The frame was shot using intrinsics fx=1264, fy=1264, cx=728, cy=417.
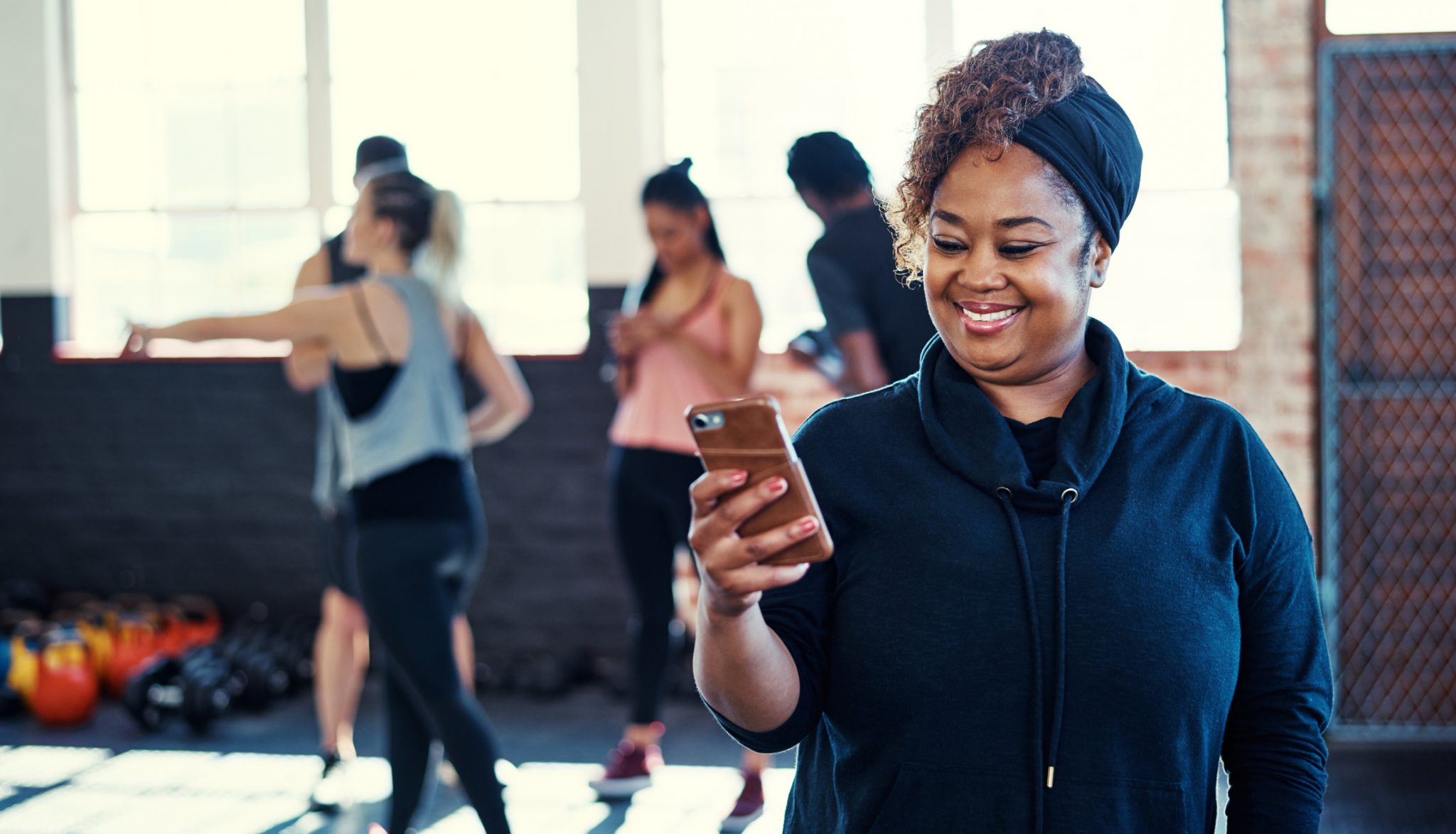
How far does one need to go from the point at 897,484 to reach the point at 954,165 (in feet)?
0.96

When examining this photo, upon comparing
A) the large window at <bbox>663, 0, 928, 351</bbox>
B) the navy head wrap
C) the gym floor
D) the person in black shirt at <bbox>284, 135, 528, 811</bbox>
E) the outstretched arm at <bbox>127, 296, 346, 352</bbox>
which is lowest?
the gym floor

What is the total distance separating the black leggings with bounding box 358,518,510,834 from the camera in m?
2.41

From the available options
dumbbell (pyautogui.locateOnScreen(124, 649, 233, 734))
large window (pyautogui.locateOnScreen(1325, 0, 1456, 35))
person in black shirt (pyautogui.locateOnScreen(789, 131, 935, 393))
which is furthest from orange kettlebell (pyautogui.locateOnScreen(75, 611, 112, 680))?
large window (pyautogui.locateOnScreen(1325, 0, 1456, 35))

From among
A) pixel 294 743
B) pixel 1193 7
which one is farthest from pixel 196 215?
pixel 1193 7

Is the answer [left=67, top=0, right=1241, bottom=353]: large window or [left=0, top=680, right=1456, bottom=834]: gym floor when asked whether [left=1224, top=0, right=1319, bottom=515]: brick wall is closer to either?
[left=67, top=0, right=1241, bottom=353]: large window

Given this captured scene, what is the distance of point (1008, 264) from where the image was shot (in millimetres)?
1129

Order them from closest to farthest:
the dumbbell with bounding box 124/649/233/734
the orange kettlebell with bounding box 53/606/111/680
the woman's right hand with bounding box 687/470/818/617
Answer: the woman's right hand with bounding box 687/470/818/617 → the dumbbell with bounding box 124/649/233/734 → the orange kettlebell with bounding box 53/606/111/680

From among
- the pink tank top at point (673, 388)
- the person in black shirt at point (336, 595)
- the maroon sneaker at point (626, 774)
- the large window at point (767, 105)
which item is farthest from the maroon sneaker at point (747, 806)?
the large window at point (767, 105)

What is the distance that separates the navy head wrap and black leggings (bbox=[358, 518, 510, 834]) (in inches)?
65.2

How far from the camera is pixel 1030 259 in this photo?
1.13 metres

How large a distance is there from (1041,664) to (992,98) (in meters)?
0.49

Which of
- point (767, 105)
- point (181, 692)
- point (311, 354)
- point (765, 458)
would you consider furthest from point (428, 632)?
point (767, 105)

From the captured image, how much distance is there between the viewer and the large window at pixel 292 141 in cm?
508

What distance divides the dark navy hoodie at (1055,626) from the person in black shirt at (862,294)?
1544 millimetres
